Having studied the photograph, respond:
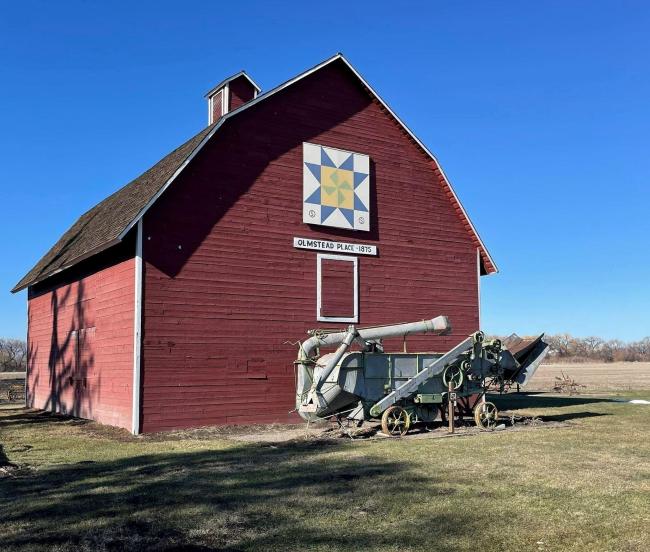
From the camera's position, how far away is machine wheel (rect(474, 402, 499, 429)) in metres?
17.9

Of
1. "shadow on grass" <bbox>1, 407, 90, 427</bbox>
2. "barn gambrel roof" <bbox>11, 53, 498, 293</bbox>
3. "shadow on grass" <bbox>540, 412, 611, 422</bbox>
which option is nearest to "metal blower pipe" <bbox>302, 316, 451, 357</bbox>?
"shadow on grass" <bbox>540, 412, 611, 422</bbox>

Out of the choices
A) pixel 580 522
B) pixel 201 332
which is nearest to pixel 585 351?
pixel 201 332

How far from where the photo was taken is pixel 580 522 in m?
7.81

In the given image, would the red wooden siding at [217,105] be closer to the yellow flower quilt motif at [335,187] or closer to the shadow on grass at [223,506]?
the yellow flower quilt motif at [335,187]

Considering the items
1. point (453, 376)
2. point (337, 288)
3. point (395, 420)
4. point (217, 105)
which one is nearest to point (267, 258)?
point (337, 288)

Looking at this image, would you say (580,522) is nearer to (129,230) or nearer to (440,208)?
(129,230)

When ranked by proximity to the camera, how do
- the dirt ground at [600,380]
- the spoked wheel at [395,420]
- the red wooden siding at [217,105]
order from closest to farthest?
1. the spoked wheel at [395,420]
2. the red wooden siding at [217,105]
3. the dirt ground at [600,380]

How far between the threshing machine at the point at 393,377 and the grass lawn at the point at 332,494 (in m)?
1.19

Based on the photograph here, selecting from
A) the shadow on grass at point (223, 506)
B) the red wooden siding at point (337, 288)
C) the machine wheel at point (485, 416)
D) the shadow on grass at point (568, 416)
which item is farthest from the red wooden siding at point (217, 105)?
the shadow on grass at point (568, 416)

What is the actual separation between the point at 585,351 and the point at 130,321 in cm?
10989

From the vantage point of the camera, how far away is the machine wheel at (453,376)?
57.4 feet

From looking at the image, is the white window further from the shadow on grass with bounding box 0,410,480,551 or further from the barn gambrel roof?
the shadow on grass with bounding box 0,410,480,551

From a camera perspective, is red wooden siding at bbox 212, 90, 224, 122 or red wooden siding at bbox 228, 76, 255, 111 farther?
red wooden siding at bbox 212, 90, 224, 122

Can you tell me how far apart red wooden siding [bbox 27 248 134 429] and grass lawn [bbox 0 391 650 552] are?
3036mm
